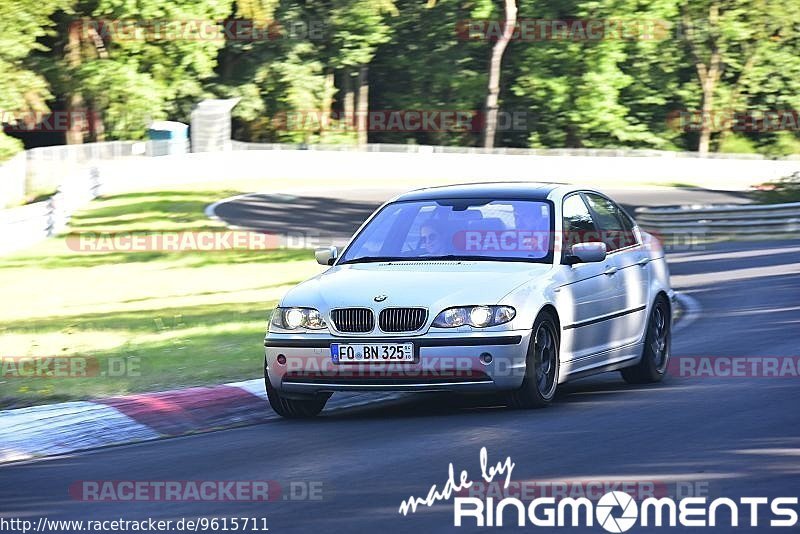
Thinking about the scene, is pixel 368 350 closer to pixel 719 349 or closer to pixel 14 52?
pixel 719 349

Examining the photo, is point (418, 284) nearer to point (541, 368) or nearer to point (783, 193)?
point (541, 368)

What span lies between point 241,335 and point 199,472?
288 inches

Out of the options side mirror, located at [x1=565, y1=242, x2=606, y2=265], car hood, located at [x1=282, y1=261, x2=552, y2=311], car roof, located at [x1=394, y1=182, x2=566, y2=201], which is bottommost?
car hood, located at [x1=282, y1=261, x2=552, y2=311]

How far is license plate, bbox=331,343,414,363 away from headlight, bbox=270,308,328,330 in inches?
8.5

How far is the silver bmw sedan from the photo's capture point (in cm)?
946

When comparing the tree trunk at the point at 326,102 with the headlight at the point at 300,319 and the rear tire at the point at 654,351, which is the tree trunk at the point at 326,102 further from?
the headlight at the point at 300,319

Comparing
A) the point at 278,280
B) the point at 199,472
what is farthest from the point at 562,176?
the point at 199,472

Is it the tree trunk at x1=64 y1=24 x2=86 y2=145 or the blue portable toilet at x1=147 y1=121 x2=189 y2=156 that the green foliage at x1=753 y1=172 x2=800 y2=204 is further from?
the tree trunk at x1=64 y1=24 x2=86 y2=145

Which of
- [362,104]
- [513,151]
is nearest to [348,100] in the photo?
[362,104]

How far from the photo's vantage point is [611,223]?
11.6 m

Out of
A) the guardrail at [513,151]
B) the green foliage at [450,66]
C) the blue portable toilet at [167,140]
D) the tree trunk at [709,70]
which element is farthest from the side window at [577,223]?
the tree trunk at [709,70]

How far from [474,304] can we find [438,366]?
1.50ft

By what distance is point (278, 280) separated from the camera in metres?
21.8

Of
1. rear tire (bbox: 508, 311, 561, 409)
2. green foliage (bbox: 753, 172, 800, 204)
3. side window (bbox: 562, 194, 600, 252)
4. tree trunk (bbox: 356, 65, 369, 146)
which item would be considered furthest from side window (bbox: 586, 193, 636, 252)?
tree trunk (bbox: 356, 65, 369, 146)
